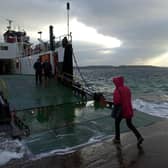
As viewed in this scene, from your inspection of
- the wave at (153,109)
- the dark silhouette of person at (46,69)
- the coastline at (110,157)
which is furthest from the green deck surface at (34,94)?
the coastline at (110,157)

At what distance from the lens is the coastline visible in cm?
616

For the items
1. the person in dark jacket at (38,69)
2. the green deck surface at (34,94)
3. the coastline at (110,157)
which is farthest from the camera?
the person in dark jacket at (38,69)

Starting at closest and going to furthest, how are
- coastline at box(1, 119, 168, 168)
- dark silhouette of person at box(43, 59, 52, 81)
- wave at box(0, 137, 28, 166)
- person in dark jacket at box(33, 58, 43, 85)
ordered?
1. coastline at box(1, 119, 168, 168)
2. wave at box(0, 137, 28, 166)
3. person in dark jacket at box(33, 58, 43, 85)
4. dark silhouette of person at box(43, 59, 52, 81)

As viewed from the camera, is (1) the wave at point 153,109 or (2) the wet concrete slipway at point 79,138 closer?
(2) the wet concrete slipway at point 79,138

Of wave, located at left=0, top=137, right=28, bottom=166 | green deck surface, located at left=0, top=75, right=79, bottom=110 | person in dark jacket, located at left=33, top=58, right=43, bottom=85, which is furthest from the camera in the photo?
person in dark jacket, located at left=33, top=58, right=43, bottom=85

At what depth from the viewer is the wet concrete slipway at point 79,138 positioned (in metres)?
6.42

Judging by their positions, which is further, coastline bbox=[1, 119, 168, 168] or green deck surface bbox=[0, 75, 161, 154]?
green deck surface bbox=[0, 75, 161, 154]

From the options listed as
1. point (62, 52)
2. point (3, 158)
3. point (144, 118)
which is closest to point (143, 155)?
point (3, 158)

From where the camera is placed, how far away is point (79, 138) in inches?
330

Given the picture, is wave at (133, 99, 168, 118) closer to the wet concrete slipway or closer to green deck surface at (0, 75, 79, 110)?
the wet concrete slipway

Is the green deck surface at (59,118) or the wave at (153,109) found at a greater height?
the green deck surface at (59,118)

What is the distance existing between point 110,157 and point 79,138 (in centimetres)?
196

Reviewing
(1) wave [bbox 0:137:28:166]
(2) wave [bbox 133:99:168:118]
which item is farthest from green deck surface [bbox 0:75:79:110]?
(1) wave [bbox 0:137:28:166]

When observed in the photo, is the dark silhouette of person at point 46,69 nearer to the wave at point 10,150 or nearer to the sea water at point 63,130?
the sea water at point 63,130
